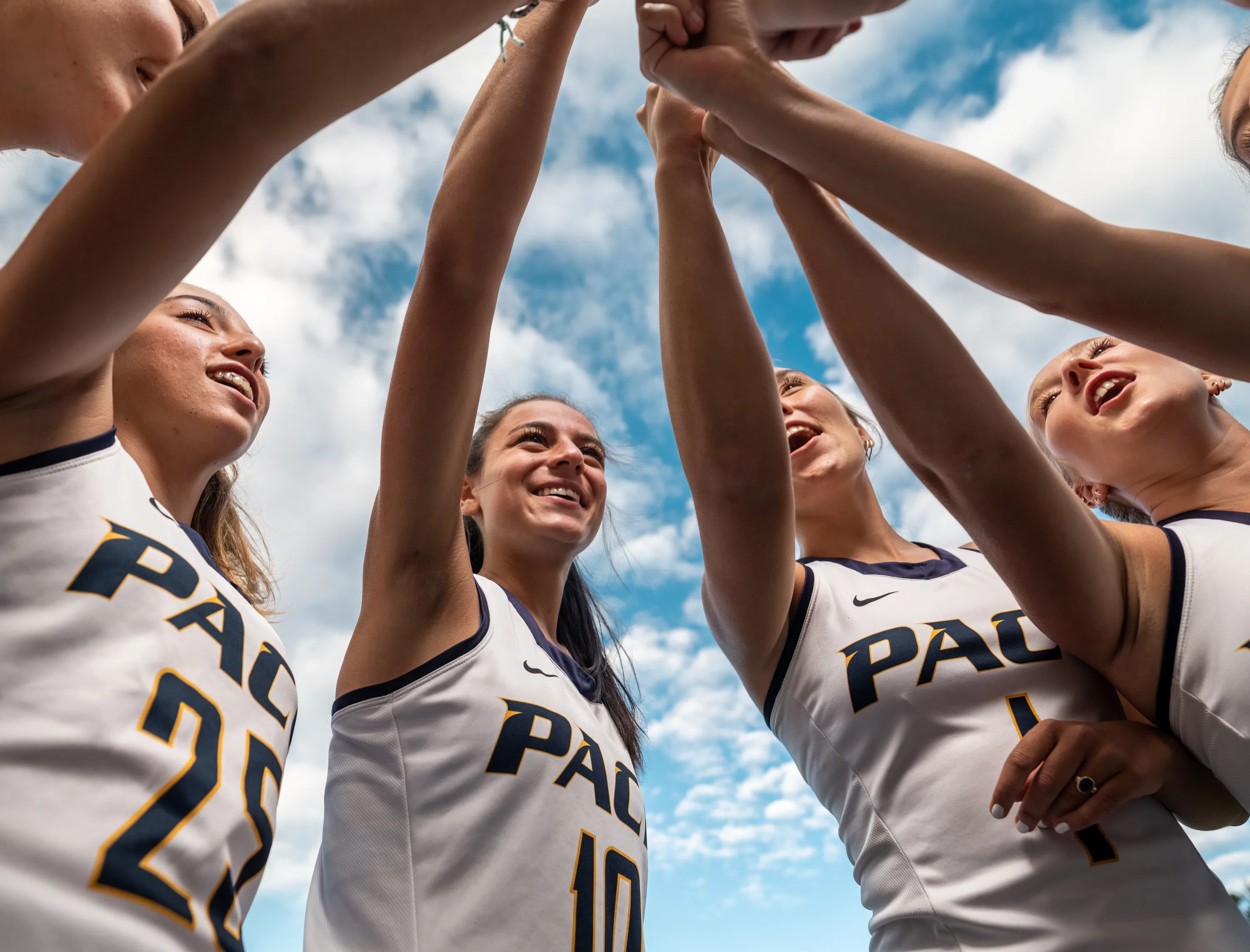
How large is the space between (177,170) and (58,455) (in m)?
0.50

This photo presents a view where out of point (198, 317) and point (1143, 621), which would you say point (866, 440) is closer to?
point (1143, 621)

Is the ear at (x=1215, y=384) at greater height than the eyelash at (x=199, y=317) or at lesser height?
lesser

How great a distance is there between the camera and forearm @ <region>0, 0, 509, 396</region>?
989mm

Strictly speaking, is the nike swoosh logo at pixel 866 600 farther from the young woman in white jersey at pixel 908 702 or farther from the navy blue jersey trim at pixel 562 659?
the navy blue jersey trim at pixel 562 659

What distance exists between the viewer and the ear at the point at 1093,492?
8.64ft

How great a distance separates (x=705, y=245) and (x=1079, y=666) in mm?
1255

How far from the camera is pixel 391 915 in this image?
1.68 metres

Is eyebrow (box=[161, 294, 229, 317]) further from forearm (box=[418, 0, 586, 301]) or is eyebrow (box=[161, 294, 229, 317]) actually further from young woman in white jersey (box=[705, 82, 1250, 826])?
young woman in white jersey (box=[705, 82, 1250, 826])

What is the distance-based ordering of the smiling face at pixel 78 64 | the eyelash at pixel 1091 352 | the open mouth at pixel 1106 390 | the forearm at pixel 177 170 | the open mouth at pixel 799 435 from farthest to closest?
the open mouth at pixel 799 435, the eyelash at pixel 1091 352, the open mouth at pixel 1106 390, the smiling face at pixel 78 64, the forearm at pixel 177 170

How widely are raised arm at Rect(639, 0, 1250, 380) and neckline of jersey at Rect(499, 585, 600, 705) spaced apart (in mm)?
1327

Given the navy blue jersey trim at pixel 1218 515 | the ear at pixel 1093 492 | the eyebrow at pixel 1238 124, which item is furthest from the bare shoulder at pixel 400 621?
the eyebrow at pixel 1238 124

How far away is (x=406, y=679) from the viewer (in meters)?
1.82

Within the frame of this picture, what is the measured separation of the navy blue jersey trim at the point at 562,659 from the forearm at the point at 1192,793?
134 cm

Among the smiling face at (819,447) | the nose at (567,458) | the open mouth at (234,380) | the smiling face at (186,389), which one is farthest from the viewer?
the nose at (567,458)
